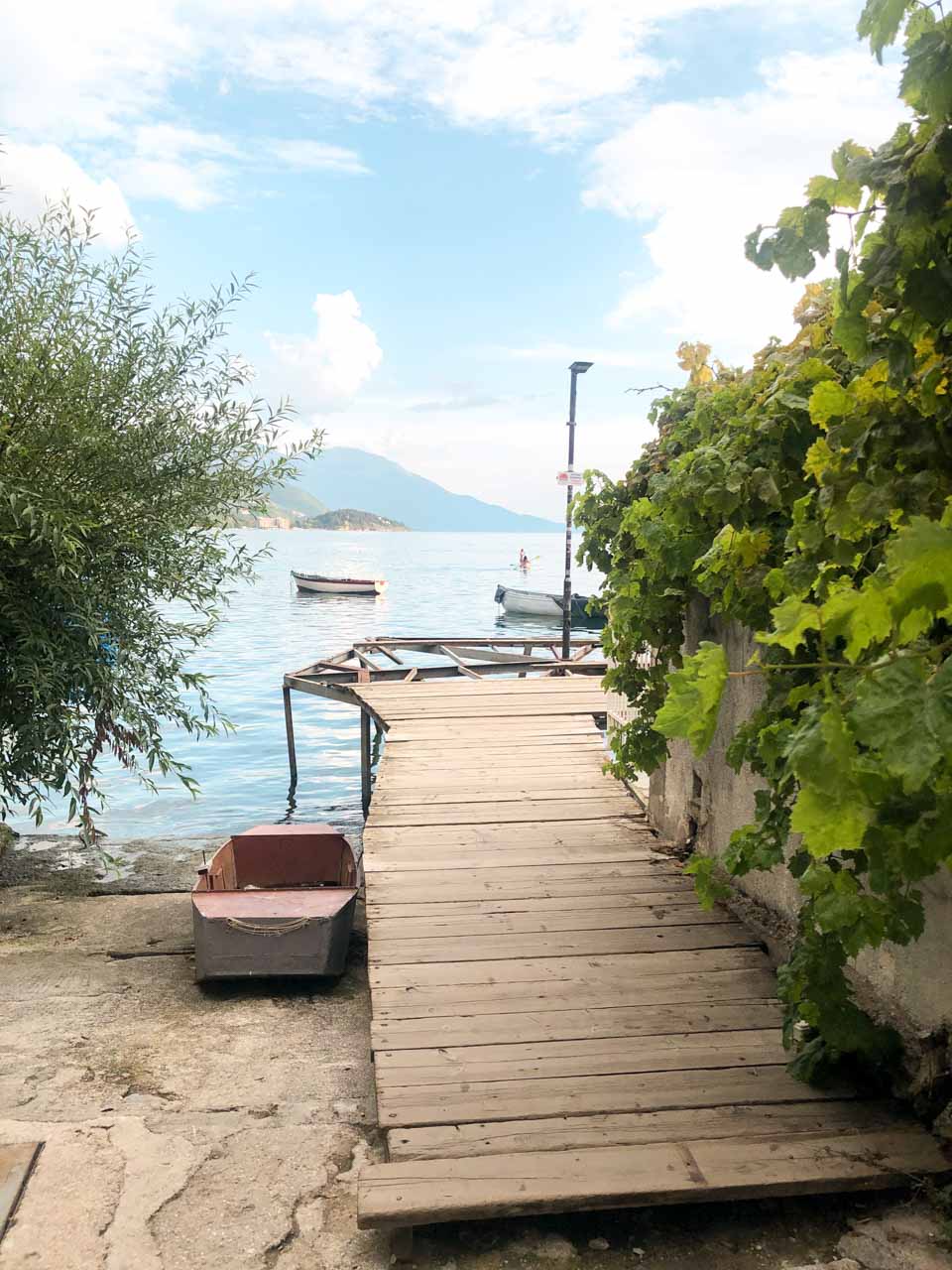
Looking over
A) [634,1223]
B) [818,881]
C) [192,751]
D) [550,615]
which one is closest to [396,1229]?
[634,1223]

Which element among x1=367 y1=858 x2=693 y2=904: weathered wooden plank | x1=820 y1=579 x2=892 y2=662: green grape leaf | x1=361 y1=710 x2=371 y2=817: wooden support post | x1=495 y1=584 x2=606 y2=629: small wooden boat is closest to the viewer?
x1=820 y1=579 x2=892 y2=662: green grape leaf

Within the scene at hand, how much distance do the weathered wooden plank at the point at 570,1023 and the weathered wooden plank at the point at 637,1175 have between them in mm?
799

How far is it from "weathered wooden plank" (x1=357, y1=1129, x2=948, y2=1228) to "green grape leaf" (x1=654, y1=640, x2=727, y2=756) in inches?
69.6

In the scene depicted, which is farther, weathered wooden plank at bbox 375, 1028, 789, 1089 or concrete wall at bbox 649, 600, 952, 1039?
weathered wooden plank at bbox 375, 1028, 789, 1089

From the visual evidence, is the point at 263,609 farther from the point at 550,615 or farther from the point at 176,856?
the point at 176,856

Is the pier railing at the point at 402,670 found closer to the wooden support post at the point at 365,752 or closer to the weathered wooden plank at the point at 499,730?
the wooden support post at the point at 365,752

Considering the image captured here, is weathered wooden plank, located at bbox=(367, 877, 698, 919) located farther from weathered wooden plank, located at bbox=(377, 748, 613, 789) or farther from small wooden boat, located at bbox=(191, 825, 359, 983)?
weathered wooden plank, located at bbox=(377, 748, 613, 789)

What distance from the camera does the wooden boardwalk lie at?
3.25 m

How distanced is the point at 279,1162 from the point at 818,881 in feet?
7.90

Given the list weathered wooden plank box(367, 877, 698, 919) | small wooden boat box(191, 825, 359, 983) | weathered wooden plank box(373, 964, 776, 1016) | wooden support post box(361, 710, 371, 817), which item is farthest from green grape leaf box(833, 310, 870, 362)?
wooden support post box(361, 710, 371, 817)

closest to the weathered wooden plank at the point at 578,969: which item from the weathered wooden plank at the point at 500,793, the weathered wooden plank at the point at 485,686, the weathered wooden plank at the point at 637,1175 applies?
the weathered wooden plank at the point at 637,1175

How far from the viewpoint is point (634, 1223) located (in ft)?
10.9

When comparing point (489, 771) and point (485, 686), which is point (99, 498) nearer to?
point (489, 771)

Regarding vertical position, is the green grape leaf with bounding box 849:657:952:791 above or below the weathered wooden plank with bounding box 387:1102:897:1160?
above
